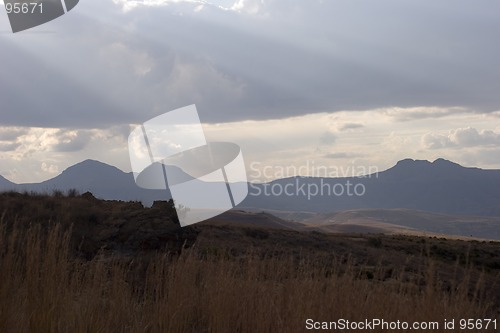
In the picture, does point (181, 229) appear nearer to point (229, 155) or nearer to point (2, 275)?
point (229, 155)

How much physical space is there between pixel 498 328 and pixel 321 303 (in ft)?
12.5

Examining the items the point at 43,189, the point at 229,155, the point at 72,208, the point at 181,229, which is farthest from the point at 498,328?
the point at 43,189

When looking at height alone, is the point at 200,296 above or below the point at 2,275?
below

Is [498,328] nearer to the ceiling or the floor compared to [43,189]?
nearer to the floor

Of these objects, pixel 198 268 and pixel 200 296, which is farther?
pixel 198 268

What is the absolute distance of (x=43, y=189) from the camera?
99.5 ft

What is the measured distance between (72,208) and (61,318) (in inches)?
725

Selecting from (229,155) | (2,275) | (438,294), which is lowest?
(438,294)

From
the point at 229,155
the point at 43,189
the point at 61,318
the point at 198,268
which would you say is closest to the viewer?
the point at 61,318

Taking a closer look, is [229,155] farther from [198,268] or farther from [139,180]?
[198,268]

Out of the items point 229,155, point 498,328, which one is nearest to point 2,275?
point 498,328

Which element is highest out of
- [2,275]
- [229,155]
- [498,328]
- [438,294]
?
[229,155]

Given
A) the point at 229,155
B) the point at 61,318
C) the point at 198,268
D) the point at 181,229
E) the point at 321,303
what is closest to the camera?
the point at 61,318

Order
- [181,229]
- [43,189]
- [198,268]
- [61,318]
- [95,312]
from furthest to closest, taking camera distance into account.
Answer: [43,189]
[181,229]
[198,268]
[95,312]
[61,318]
